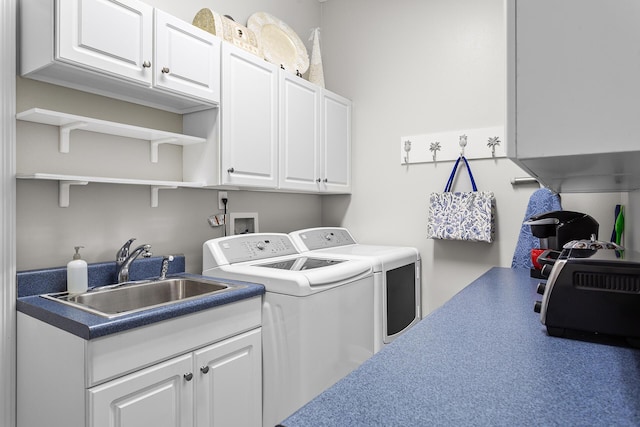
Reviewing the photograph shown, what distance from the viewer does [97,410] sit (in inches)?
47.5

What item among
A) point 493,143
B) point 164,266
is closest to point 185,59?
point 164,266

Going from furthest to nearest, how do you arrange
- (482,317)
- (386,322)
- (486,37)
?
1. (486,37)
2. (386,322)
3. (482,317)

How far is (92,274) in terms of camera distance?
67.6 inches

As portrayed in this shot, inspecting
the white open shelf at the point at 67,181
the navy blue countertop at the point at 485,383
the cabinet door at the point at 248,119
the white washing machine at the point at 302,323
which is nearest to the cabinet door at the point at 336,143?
the cabinet door at the point at 248,119

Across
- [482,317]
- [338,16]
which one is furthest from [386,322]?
[338,16]

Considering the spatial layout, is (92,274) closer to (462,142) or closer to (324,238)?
(324,238)

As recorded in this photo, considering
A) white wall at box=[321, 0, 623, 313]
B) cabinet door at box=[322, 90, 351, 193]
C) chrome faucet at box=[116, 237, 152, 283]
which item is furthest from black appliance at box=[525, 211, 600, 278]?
chrome faucet at box=[116, 237, 152, 283]

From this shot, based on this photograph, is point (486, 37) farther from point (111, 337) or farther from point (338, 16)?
point (111, 337)

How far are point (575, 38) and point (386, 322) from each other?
1996 millimetres

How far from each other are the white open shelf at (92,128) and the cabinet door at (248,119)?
186 mm

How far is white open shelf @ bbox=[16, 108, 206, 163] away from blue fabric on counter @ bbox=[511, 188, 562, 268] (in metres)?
1.91

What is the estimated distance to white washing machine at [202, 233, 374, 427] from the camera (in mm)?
1720

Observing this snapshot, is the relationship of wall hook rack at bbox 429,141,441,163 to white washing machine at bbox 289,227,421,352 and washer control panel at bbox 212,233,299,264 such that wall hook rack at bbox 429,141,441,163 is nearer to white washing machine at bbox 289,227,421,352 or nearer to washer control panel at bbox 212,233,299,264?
white washing machine at bbox 289,227,421,352

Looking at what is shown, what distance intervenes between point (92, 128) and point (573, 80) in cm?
177
